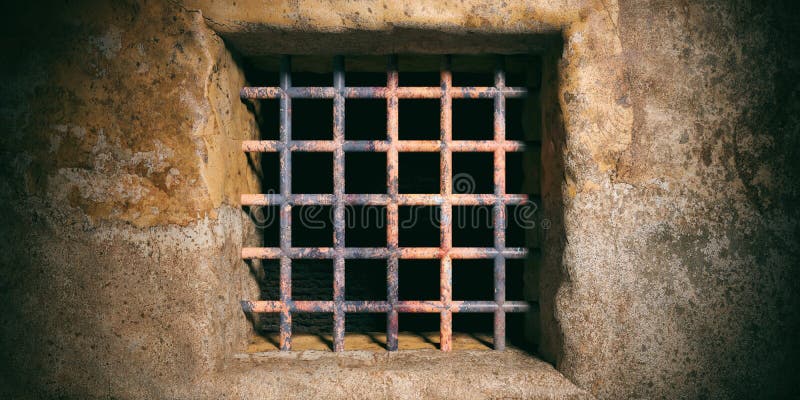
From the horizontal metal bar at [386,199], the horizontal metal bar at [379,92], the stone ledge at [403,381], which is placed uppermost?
the horizontal metal bar at [379,92]

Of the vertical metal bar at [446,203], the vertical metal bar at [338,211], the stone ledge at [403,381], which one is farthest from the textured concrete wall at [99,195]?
the vertical metal bar at [446,203]

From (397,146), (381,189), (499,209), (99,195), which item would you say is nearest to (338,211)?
(397,146)

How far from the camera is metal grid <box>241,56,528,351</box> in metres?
1.38

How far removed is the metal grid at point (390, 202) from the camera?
1.38 m

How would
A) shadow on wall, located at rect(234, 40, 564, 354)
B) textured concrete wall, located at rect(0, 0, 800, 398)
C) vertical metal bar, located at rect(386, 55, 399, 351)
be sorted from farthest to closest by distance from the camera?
shadow on wall, located at rect(234, 40, 564, 354)
vertical metal bar, located at rect(386, 55, 399, 351)
textured concrete wall, located at rect(0, 0, 800, 398)

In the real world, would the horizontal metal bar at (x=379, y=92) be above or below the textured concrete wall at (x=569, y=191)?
above

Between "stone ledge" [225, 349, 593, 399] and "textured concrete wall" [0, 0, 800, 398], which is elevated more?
"textured concrete wall" [0, 0, 800, 398]

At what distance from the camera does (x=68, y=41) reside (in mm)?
1192

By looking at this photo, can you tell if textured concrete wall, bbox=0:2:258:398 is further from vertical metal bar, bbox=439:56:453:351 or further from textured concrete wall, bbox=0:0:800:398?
vertical metal bar, bbox=439:56:453:351

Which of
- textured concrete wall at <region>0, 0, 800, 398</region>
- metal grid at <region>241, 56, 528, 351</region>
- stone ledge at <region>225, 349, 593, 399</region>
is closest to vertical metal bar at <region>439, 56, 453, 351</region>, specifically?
metal grid at <region>241, 56, 528, 351</region>

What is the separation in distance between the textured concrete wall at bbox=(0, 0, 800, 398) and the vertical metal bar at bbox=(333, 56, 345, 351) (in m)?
0.25

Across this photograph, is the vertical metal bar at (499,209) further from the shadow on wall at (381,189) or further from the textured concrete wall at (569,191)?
the shadow on wall at (381,189)

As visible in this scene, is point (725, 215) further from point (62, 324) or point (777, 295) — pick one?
point (62, 324)

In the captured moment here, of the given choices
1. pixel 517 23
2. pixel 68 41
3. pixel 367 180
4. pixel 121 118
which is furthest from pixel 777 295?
pixel 68 41
